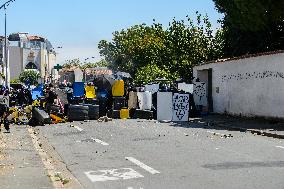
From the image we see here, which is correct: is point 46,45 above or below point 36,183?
above

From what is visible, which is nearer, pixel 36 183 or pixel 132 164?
pixel 36 183

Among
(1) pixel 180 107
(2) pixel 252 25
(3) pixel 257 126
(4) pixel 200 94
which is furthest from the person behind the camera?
(4) pixel 200 94

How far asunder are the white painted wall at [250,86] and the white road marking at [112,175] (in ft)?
42.6

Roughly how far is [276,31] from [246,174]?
22384 mm

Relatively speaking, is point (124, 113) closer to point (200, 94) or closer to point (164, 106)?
point (164, 106)

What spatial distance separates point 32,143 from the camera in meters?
16.4

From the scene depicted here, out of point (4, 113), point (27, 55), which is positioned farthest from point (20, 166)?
point (27, 55)

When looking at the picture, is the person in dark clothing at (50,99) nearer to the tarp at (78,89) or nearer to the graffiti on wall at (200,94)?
the tarp at (78,89)

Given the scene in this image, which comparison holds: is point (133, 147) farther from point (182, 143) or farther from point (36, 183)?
point (36, 183)

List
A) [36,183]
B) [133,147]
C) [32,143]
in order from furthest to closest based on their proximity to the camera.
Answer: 1. [32,143]
2. [133,147]
3. [36,183]

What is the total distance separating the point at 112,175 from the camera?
10102 millimetres

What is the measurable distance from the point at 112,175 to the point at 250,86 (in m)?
16.3

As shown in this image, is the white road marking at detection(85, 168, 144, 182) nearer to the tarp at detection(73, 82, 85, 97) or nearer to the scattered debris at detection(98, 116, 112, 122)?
the scattered debris at detection(98, 116, 112, 122)

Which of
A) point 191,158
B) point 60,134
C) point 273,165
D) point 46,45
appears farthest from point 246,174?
point 46,45
